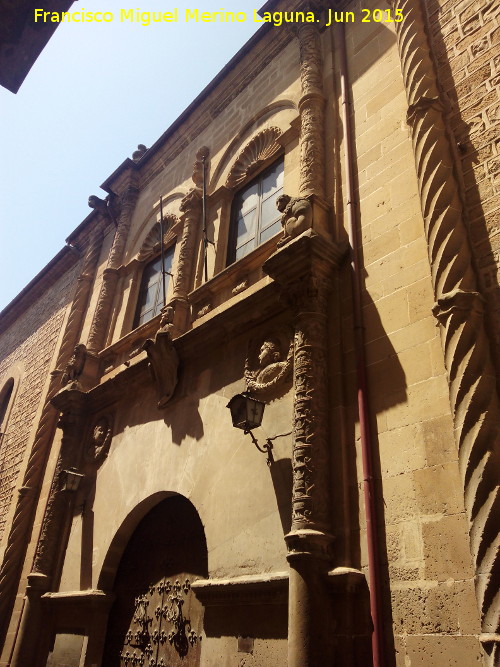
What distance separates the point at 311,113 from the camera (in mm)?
6164

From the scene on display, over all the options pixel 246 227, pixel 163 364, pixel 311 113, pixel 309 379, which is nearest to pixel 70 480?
pixel 163 364

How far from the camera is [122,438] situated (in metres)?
6.91

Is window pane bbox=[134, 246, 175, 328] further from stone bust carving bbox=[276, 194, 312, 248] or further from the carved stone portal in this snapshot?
stone bust carving bbox=[276, 194, 312, 248]

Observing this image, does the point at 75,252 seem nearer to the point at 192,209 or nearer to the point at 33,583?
the point at 192,209

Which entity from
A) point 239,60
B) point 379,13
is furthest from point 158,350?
point 239,60

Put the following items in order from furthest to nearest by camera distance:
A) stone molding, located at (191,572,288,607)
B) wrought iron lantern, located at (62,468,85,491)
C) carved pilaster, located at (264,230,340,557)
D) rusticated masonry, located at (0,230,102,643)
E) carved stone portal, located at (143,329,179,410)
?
rusticated masonry, located at (0,230,102,643) < wrought iron lantern, located at (62,468,85,491) < carved stone portal, located at (143,329,179,410) < stone molding, located at (191,572,288,607) < carved pilaster, located at (264,230,340,557)

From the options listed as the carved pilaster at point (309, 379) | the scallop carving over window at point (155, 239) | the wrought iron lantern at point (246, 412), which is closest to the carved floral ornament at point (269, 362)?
the carved pilaster at point (309, 379)

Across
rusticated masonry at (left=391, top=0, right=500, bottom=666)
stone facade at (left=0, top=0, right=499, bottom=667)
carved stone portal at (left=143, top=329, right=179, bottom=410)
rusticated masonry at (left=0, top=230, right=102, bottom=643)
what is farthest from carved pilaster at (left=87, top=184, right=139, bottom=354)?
rusticated masonry at (left=391, top=0, right=500, bottom=666)

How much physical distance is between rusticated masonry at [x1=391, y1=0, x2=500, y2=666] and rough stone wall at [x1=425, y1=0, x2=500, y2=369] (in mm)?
107

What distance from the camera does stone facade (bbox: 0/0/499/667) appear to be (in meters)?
3.36

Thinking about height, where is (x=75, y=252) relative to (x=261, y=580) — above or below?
above

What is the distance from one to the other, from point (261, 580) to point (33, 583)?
409 cm

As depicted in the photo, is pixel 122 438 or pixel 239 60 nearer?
pixel 122 438

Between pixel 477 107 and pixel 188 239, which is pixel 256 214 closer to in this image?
pixel 188 239
